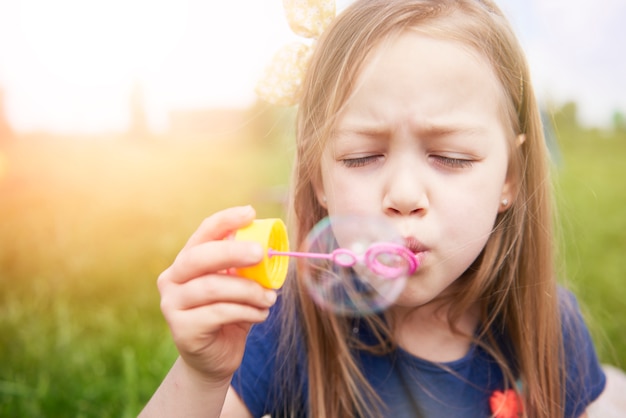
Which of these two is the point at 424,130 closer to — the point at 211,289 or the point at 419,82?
the point at 419,82

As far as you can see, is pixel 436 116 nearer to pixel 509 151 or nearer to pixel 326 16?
pixel 509 151

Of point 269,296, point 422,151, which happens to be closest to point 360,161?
point 422,151

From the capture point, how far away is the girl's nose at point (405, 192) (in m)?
1.17

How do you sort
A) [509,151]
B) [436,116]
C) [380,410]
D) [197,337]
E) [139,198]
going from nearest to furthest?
[197,337]
[436,116]
[509,151]
[380,410]
[139,198]

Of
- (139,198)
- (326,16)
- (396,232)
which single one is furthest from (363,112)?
(139,198)

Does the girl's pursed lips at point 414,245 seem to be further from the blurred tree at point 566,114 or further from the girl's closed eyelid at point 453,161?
the blurred tree at point 566,114

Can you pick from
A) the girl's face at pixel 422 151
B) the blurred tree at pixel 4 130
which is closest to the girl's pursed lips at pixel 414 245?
the girl's face at pixel 422 151

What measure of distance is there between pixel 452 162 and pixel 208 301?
56cm

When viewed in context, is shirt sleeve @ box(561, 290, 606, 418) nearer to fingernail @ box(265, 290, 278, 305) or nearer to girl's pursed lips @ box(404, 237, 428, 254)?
girl's pursed lips @ box(404, 237, 428, 254)

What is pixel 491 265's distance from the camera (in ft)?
5.03

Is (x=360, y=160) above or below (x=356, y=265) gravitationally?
above

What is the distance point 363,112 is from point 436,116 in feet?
0.47

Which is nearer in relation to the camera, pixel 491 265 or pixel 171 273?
pixel 171 273

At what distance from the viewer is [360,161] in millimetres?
1246
